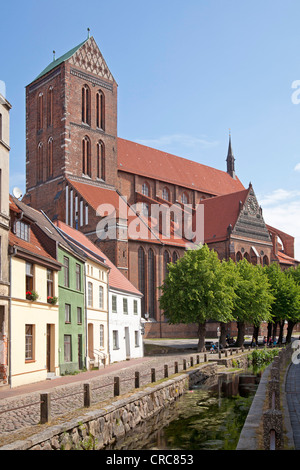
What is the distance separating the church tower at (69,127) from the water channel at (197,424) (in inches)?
1495

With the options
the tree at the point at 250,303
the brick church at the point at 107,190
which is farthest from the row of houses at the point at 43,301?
the brick church at the point at 107,190

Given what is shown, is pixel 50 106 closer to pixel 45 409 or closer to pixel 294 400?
pixel 294 400

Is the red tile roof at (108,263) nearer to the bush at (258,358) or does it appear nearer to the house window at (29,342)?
the bush at (258,358)

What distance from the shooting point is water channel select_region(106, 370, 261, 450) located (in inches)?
498

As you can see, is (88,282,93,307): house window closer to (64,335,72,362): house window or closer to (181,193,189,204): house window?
(64,335,72,362): house window

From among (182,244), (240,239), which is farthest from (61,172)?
(240,239)

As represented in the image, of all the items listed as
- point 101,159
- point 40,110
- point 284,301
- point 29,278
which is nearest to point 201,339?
point 284,301

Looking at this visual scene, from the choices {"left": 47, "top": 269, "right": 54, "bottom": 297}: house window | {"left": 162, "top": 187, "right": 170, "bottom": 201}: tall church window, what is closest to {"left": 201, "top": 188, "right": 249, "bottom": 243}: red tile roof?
{"left": 162, "top": 187, "right": 170, "bottom": 201}: tall church window

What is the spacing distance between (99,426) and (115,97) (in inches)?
2149

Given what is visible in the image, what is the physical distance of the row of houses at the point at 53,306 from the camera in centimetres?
1930

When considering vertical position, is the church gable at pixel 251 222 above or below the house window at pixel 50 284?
above

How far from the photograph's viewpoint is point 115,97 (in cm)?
6247

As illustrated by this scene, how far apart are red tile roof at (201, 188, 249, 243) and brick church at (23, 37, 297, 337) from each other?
0.57ft

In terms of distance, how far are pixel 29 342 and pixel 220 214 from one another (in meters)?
52.9
